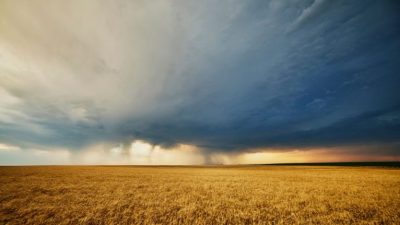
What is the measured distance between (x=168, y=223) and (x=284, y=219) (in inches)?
244

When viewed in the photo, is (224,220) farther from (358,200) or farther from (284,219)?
(358,200)

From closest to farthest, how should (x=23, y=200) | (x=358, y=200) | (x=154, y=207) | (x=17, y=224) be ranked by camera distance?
1. (x=17, y=224)
2. (x=154, y=207)
3. (x=23, y=200)
4. (x=358, y=200)

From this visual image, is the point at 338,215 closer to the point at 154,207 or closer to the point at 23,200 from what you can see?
the point at 154,207

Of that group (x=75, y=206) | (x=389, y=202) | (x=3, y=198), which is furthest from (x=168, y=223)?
(x=389, y=202)

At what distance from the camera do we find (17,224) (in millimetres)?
9484

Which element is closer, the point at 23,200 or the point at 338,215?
the point at 338,215

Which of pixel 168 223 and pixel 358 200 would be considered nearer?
pixel 168 223

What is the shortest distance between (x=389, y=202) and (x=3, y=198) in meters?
28.8

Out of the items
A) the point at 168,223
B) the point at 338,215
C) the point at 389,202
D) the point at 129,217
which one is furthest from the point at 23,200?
the point at 389,202

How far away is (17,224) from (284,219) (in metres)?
13.6

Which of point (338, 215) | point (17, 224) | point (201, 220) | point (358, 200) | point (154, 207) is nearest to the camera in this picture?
point (17, 224)

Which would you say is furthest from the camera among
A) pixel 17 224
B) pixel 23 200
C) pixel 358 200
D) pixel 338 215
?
pixel 358 200

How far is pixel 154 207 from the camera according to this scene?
12.6 m

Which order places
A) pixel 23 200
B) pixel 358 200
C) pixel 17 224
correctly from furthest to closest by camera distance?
1. pixel 358 200
2. pixel 23 200
3. pixel 17 224
